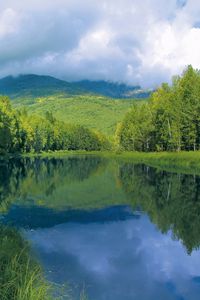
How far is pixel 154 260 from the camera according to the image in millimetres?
17844

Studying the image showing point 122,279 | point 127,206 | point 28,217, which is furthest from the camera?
point 127,206

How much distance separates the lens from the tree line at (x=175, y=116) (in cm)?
8324

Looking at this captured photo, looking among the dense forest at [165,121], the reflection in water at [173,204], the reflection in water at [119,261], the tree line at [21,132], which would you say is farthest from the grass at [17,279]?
the tree line at [21,132]

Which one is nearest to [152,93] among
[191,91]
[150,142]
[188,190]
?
[150,142]

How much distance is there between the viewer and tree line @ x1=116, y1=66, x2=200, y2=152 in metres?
83.2

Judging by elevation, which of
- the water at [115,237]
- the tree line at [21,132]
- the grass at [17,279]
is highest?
the tree line at [21,132]

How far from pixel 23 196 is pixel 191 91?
5753cm

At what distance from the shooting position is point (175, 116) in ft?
286

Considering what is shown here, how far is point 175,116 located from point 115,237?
67.7m

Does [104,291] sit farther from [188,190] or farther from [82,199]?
[188,190]

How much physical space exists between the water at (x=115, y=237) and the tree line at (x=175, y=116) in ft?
148

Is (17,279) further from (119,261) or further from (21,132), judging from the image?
(21,132)

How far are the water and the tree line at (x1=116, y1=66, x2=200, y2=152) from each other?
45237 millimetres

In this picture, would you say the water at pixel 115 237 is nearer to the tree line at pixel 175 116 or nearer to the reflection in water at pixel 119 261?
the reflection in water at pixel 119 261
